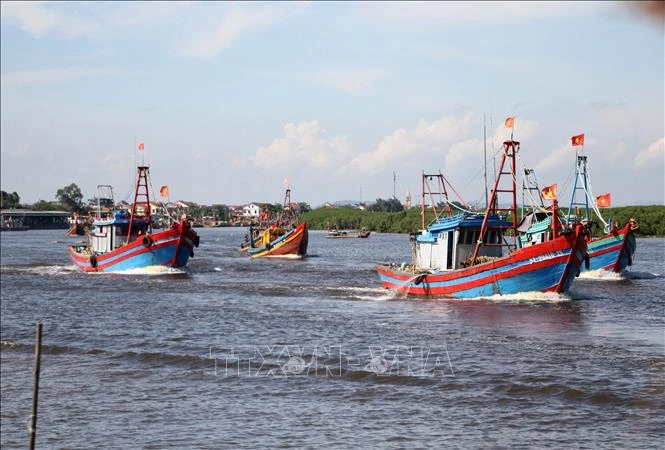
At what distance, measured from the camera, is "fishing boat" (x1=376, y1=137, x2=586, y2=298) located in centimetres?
4112

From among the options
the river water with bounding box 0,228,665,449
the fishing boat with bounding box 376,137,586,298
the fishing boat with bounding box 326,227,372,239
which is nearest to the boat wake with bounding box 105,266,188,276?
the river water with bounding box 0,228,665,449

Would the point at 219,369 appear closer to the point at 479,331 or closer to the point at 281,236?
the point at 479,331

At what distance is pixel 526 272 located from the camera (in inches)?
1649

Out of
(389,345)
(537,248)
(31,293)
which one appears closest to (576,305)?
(537,248)

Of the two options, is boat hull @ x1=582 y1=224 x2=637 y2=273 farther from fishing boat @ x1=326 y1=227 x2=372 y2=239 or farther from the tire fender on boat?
fishing boat @ x1=326 y1=227 x2=372 y2=239

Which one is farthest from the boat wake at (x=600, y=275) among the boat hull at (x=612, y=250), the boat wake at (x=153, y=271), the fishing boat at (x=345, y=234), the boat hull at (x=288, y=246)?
the fishing boat at (x=345, y=234)

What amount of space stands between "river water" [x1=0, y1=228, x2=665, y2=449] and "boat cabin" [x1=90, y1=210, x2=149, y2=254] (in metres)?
18.5

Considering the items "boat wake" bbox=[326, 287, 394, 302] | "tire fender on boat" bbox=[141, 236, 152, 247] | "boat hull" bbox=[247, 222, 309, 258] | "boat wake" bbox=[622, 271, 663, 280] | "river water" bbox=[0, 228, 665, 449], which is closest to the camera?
"river water" bbox=[0, 228, 665, 449]

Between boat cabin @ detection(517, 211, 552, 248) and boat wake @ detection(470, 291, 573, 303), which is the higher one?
boat cabin @ detection(517, 211, 552, 248)

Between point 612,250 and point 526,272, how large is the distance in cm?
2284

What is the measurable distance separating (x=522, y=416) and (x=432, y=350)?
8824 millimetres

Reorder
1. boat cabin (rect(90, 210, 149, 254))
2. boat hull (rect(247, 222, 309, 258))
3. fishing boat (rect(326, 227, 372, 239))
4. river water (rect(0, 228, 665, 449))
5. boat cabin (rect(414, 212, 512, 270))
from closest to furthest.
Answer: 1. river water (rect(0, 228, 665, 449))
2. boat cabin (rect(414, 212, 512, 270))
3. boat cabin (rect(90, 210, 149, 254))
4. boat hull (rect(247, 222, 309, 258))
5. fishing boat (rect(326, 227, 372, 239))

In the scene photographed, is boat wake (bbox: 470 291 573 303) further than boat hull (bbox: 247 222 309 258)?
No

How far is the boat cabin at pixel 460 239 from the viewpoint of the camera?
147 ft
